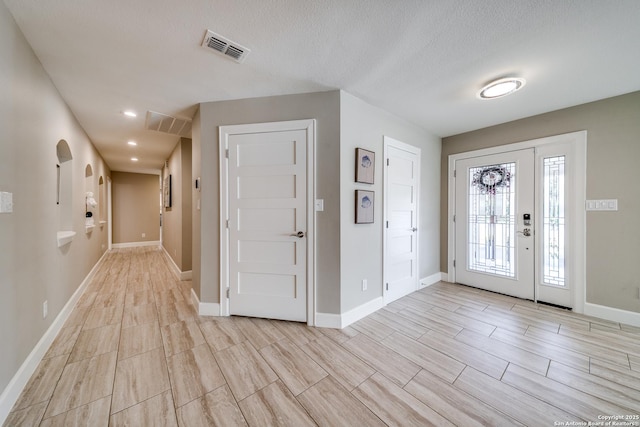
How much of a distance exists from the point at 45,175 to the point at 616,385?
15.9 ft

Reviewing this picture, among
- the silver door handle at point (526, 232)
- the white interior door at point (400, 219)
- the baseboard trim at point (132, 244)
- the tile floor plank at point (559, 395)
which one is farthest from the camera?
the baseboard trim at point (132, 244)

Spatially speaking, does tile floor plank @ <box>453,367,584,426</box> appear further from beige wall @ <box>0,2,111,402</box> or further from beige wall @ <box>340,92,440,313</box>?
beige wall @ <box>0,2,111,402</box>

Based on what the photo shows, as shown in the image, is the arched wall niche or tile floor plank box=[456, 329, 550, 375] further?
the arched wall niche

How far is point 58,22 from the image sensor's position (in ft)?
4.96

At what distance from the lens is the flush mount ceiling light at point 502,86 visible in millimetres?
2127

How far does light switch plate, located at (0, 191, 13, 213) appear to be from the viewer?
1356mm

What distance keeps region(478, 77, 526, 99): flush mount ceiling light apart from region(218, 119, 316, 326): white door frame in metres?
1.75

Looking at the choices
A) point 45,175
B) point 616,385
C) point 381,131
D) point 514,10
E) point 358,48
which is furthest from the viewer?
point 381,131

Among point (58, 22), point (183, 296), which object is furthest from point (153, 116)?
point (183, 296)

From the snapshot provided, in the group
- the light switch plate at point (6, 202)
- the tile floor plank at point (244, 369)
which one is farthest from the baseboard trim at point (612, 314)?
the light switch plate at point (6, 202)

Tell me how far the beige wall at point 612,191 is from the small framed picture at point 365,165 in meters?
2.44

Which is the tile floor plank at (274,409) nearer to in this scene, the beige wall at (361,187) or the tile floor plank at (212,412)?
the tile floor plank at (212,412)

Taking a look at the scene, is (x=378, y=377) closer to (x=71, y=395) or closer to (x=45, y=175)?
(x=71, y=395)

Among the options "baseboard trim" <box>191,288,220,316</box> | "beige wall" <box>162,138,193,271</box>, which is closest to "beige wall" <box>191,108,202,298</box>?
"baseboard trim" <box>191,288,220,316</box>
